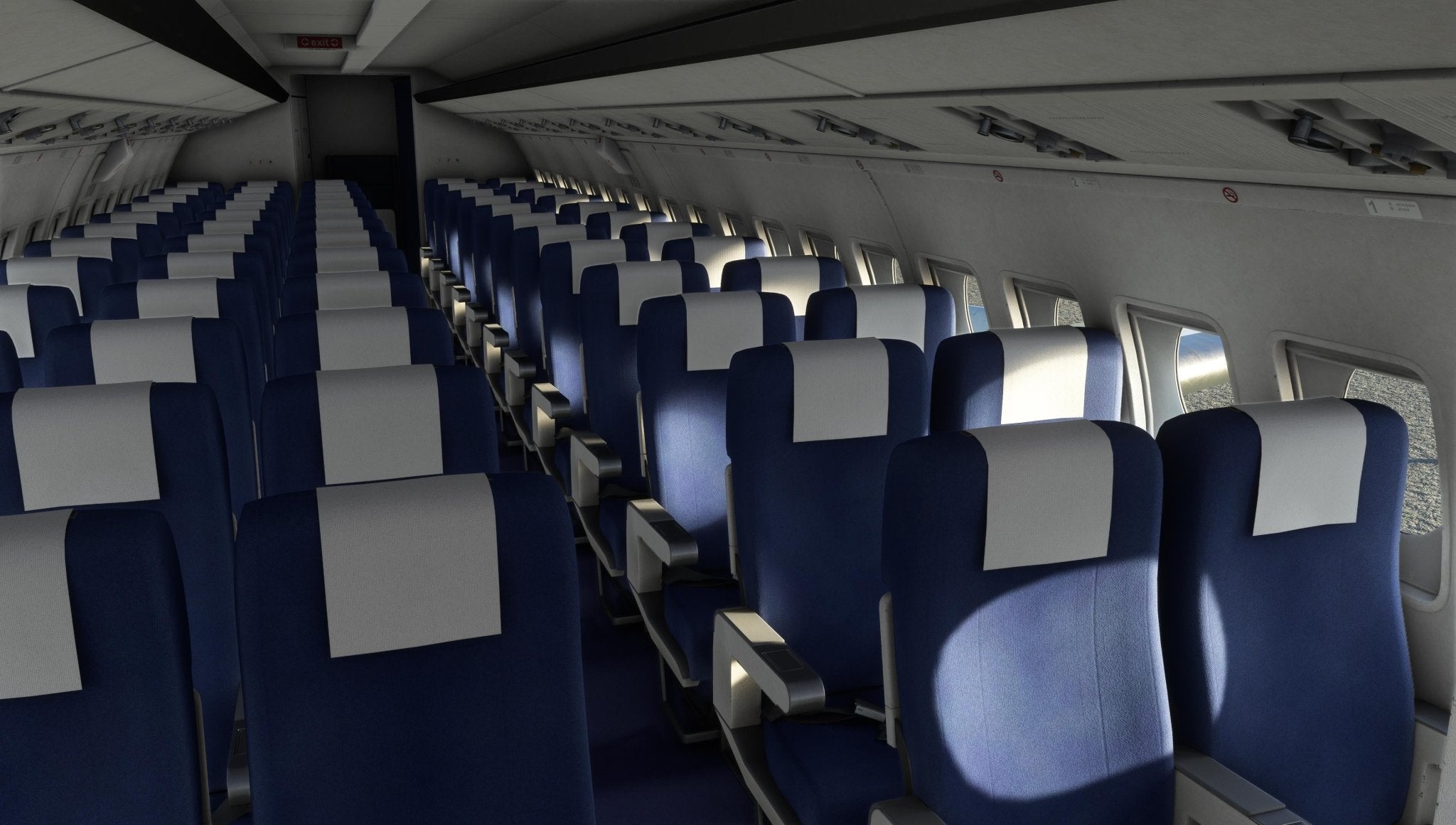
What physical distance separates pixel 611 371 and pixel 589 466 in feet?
1.42

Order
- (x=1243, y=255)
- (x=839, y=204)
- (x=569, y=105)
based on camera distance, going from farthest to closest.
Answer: (x=569, y=105) < (x=839, y=204) < (x=1243, y=255)

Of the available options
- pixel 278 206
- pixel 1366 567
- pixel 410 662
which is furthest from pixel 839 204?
pixel 278 206

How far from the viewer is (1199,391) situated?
15.4 ft

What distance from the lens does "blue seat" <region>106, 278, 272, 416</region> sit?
4.65 m

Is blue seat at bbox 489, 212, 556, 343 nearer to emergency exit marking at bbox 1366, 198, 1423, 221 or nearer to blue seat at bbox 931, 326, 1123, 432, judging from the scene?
blue seat at bbox 931, 326, 1123, 432

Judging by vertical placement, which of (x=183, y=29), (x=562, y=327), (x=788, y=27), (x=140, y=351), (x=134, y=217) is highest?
(x=183, y=29)

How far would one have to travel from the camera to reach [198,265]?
569 centimetres

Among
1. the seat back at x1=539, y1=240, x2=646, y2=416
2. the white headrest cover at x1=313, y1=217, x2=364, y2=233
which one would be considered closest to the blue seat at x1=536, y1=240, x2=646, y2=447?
the seat back at x1=539, y1=240, x2=646, y2=416

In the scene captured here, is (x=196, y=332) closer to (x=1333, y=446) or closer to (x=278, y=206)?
(x=1333, y=446)

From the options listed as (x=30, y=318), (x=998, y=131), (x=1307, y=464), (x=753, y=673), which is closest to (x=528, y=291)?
(x=30, y=318)

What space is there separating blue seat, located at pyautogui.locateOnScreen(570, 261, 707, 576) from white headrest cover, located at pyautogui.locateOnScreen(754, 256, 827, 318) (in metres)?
0.70

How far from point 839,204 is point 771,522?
4.65m

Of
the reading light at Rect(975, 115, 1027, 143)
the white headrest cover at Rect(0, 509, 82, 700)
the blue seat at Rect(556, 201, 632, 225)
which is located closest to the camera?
the white headrest cover at Rect(0, 509, 82, 700)

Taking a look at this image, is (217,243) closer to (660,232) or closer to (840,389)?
(660,232)
